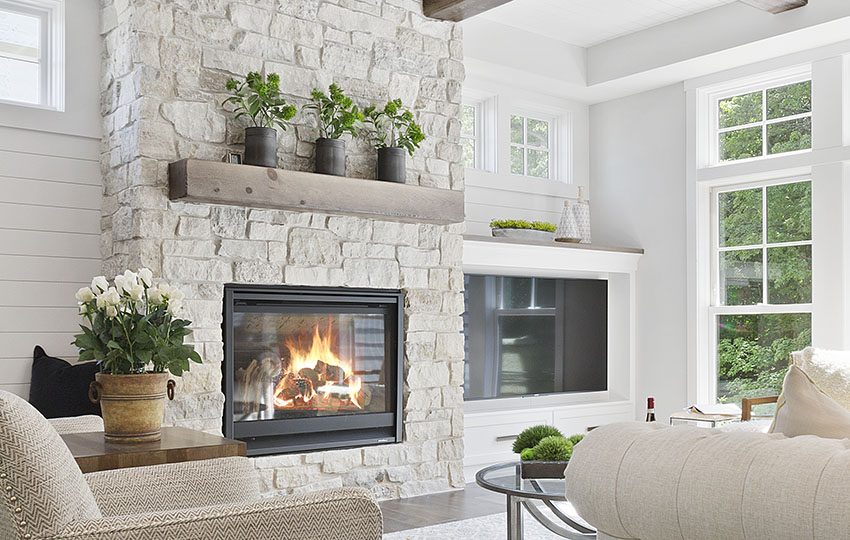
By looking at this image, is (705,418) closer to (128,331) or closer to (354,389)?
(354,389)

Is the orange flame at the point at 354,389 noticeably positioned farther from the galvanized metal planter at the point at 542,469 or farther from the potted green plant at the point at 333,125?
the galvanized metal planter at the point at 542,469

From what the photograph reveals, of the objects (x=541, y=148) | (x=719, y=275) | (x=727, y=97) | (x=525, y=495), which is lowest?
(x=525, y=495)

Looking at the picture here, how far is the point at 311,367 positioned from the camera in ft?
14.4

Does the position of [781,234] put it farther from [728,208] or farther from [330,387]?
[330,387]

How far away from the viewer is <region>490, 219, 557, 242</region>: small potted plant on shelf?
5699 mm

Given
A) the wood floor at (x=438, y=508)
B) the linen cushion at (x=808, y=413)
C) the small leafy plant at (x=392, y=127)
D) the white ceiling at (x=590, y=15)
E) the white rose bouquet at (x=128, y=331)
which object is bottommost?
the wood floor at (x=438, y=508)

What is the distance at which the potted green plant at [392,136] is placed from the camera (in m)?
4.50

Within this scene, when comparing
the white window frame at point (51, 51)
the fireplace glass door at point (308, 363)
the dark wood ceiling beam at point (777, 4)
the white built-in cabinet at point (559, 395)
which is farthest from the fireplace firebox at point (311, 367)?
the dark wood ceiling beam at point (777, 4)

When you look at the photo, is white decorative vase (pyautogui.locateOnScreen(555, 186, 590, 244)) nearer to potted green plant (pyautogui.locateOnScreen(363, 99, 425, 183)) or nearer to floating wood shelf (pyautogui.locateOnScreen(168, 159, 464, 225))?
floating wood shelf (pyautogui.locateOnScreen(168, 159, 464, 225))

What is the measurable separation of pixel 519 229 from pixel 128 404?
12.2 feet

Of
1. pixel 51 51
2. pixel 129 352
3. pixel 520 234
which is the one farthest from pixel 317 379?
pixel 129 352

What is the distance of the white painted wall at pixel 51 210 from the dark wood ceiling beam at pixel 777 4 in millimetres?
3552

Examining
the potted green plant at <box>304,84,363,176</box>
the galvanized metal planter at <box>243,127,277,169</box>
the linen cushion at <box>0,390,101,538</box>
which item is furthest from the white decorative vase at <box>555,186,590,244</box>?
the linen cushion at <box>0,390,101,538</box>

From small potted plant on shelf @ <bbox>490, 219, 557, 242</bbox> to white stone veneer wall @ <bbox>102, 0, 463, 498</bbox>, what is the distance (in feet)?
2.71
